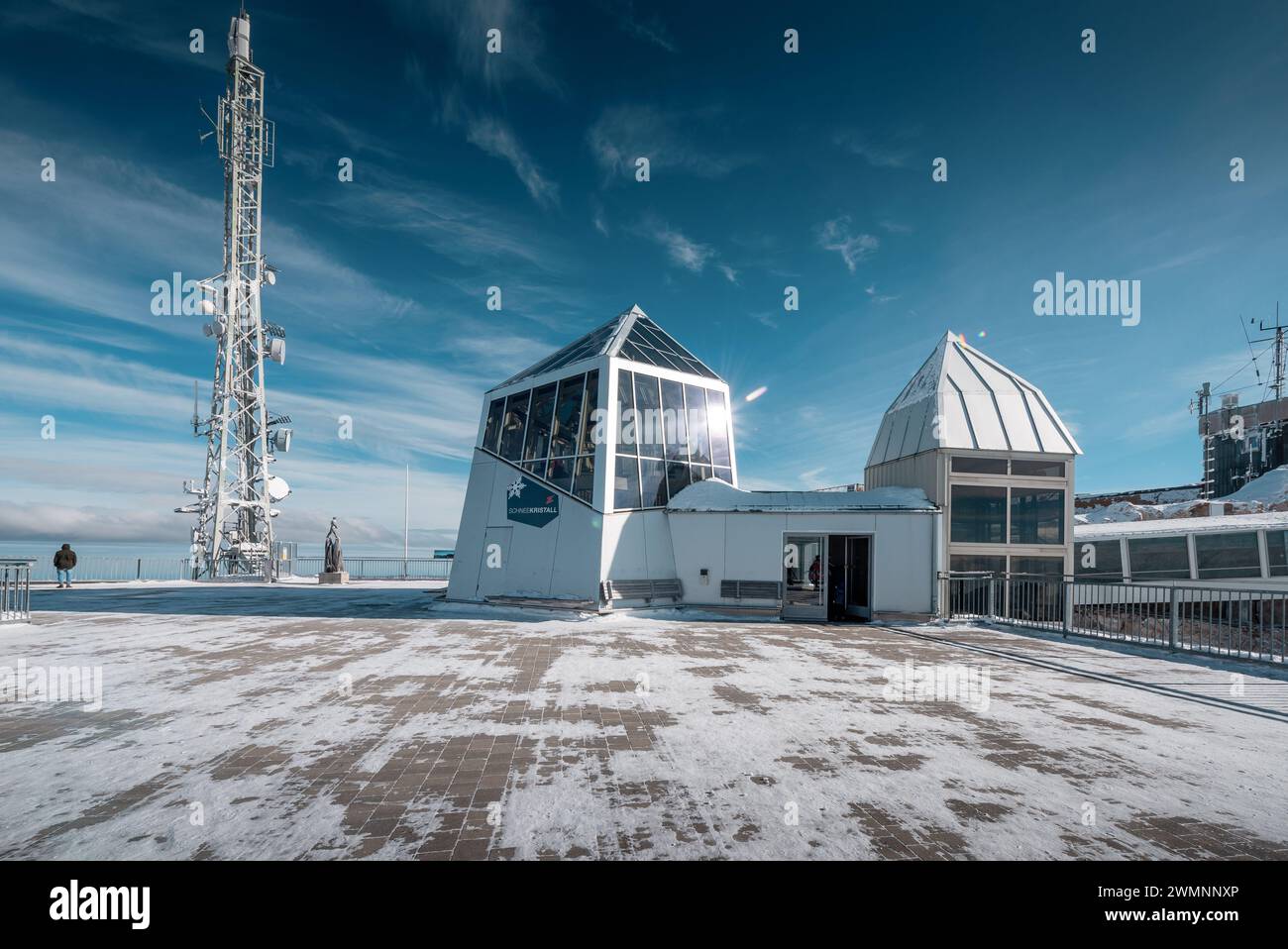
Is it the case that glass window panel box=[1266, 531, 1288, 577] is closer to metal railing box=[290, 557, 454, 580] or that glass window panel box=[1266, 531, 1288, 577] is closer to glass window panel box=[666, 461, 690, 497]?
glass window panel box=[666, 461, 690, 497]

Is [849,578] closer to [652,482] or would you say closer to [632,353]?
[652,482]

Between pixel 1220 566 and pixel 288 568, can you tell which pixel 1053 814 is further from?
pixel 288 568

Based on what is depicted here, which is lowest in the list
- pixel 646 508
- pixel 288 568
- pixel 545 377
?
pixel 288 568

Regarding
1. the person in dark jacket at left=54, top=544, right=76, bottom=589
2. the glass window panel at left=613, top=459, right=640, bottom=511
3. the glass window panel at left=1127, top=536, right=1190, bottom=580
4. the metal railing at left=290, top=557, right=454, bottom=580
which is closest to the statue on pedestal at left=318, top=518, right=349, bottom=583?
the metal railing at left=290, top=557, right=454, bottom=580

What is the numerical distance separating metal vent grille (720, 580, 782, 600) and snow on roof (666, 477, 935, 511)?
209cm

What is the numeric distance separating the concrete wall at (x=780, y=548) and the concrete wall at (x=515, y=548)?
2881 mm

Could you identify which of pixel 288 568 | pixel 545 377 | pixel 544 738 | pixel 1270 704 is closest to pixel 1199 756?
pixel 1270 704

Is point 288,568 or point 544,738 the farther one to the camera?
point 288,568

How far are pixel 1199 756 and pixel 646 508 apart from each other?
1246 centimetres

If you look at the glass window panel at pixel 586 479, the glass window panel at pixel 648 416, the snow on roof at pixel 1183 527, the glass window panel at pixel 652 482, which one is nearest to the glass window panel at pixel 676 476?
the glass window panel at pixel 652 482

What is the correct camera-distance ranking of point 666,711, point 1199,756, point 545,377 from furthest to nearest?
point 545,377 → point 666,711 → point 1199,756

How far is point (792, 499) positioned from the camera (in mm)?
16359

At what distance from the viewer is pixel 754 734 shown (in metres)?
5.94

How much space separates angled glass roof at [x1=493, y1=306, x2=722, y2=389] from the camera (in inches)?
691
